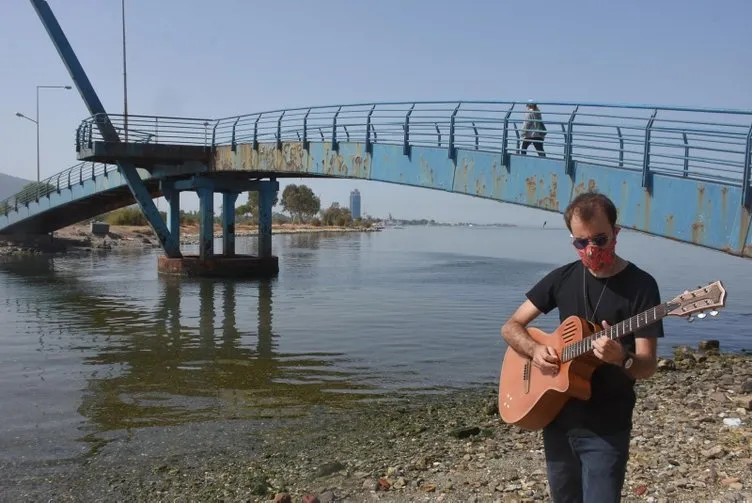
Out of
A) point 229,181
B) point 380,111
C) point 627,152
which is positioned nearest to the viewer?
point 627,152

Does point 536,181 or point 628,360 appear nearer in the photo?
point 628,360

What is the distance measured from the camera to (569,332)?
10.7 feet

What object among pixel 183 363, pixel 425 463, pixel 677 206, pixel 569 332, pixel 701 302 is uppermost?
pixel 677 206

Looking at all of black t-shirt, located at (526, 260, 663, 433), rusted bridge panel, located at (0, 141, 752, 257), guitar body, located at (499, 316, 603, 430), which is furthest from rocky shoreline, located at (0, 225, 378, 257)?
black t-shirt, located at (526, 260, 663, 433)

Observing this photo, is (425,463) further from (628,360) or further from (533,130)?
(533,130)

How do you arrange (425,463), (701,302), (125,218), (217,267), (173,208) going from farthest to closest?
1. (125,218)
2. (173,208)
3. (217,267)
4. (425,463)
5. (701,302)

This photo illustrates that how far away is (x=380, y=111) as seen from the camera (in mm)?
16281

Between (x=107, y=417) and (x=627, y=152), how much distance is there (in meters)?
8.17

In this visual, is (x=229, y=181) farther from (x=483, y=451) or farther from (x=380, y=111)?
(x=483, y=451)

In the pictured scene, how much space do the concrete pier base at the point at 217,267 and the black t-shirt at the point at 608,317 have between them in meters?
24.1

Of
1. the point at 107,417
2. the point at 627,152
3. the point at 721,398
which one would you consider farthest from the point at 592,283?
the point at 627,152

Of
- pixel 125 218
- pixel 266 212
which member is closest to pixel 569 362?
pixel 266 212

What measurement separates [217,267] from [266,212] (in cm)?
282

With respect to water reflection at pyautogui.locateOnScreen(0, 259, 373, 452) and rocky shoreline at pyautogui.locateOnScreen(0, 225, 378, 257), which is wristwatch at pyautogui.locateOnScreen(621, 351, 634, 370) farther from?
rocky shoreline at pyautogui.locateOnScreen(0, 225, 378, 257)
